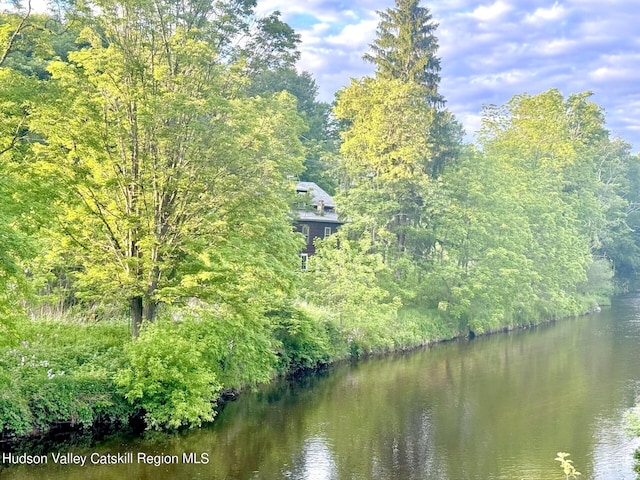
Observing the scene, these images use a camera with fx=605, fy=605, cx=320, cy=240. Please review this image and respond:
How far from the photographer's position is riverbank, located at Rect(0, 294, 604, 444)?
1619cm

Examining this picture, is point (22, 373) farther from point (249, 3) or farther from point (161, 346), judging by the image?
point (249, 3)

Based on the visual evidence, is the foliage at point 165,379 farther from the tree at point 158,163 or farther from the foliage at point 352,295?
the foliage at point 352,295

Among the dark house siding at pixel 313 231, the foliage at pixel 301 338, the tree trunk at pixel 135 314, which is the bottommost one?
the foliage at pixel 301 338

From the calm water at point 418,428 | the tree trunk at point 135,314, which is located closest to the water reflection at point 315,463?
the calm water at point 418,428

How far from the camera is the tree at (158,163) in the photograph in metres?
A: 17.7

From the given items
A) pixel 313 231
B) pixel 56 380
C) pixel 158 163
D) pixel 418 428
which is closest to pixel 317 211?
pixel 313 231

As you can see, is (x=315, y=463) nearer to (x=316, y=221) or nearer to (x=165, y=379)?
(x=165, y=379)

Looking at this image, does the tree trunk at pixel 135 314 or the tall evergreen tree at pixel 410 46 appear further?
the tall evergreen tree at pixel 410 46

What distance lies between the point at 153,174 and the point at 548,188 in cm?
4084

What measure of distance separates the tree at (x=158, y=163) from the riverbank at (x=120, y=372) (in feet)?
4.26

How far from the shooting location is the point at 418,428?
63.2 ft

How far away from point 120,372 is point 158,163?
6364mm

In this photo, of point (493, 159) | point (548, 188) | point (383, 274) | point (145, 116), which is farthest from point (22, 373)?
point (548, 188)

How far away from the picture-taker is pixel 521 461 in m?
16.3
